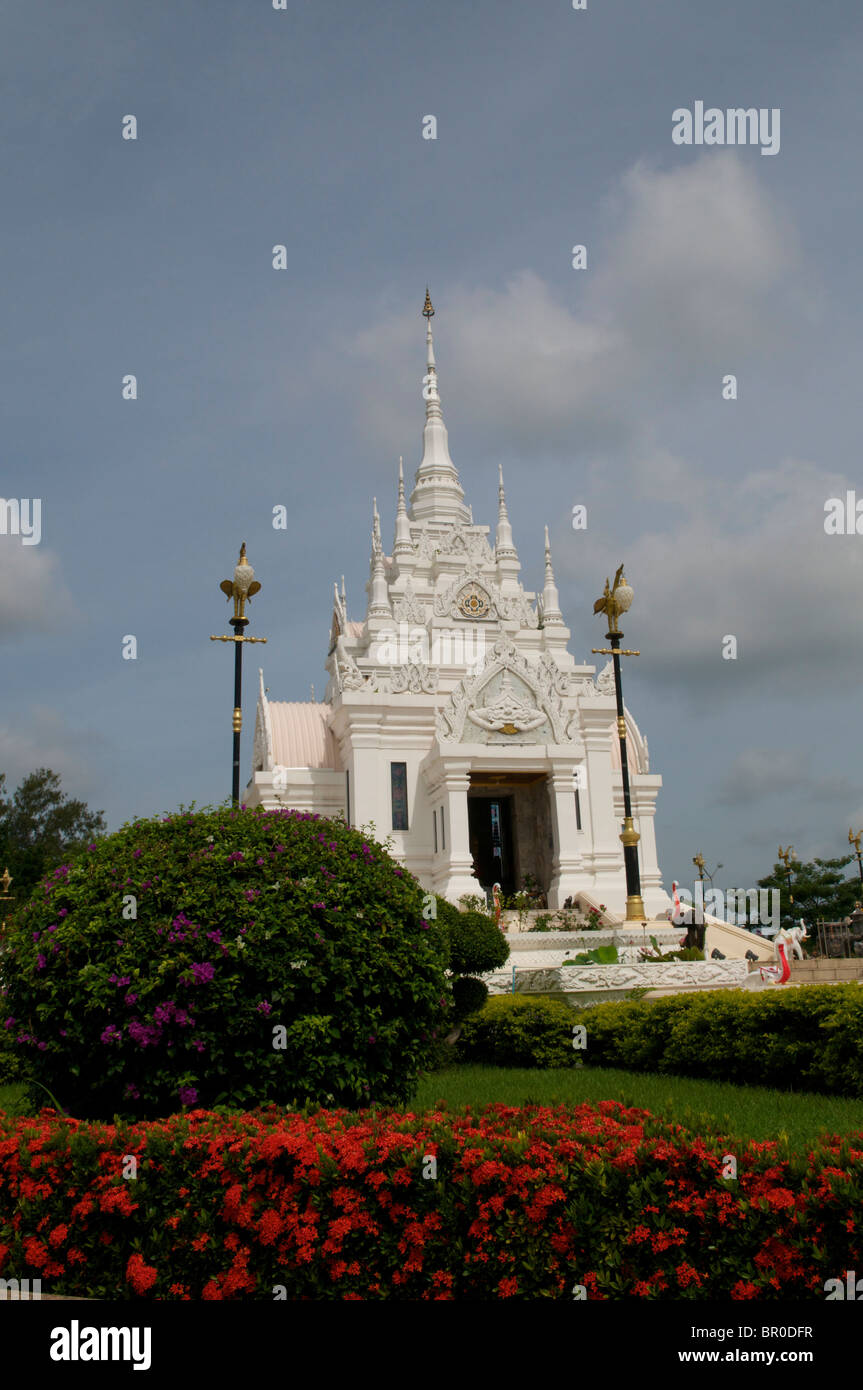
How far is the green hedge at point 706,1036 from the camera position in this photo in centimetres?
1000

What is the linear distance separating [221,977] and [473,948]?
337 inches

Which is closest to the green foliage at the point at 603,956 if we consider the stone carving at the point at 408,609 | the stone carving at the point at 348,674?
the stone carving at the point at 348,674

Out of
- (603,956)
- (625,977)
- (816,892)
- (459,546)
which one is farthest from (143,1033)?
(816,892)

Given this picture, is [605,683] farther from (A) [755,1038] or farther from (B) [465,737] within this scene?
(A) [755,1038]

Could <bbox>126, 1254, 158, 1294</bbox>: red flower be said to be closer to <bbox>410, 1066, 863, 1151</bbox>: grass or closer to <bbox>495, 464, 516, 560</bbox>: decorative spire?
<bbox>410, 1066, 863, 1151</bbox>: grass

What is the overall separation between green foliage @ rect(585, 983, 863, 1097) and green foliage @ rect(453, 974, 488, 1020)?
243 cm

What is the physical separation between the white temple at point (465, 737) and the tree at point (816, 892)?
832 inches

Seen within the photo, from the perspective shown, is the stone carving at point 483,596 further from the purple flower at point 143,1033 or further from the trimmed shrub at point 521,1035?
the purple flower at point 143,1033

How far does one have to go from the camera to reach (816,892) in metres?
53.3
